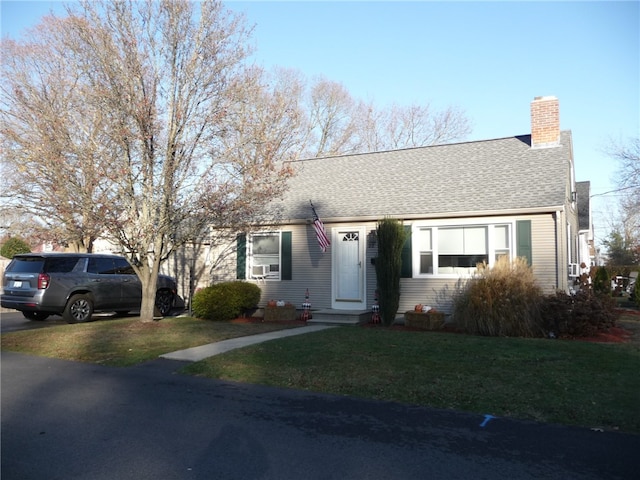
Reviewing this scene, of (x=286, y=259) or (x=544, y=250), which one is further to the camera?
(x=286, y=259)

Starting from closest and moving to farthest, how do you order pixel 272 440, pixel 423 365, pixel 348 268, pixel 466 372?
pixel 272 440
pixel 466 372
pixel 423 365
pixel 348 268

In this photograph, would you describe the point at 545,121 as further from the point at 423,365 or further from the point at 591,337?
the point at 423,365

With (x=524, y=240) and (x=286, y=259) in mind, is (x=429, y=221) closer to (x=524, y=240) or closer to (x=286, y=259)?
(x=524, y=240)

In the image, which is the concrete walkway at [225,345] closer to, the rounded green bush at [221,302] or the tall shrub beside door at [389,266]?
the tall shrub beside door at [389,266]

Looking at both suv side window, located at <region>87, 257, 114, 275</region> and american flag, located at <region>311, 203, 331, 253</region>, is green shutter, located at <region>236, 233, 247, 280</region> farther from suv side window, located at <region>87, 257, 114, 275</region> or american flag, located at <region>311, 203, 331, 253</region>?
suv side window, located at <region>87, 257, 114, 275</region>

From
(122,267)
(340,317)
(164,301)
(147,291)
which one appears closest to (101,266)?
(122,267)

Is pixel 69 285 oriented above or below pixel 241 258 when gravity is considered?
below

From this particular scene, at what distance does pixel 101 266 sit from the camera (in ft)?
48.0

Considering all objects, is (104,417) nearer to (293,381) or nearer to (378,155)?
(293,381)

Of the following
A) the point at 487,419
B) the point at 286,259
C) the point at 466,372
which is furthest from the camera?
the point at 286,259

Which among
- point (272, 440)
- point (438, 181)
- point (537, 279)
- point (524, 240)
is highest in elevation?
point (438, 181)

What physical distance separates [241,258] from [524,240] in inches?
323

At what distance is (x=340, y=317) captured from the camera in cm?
1360

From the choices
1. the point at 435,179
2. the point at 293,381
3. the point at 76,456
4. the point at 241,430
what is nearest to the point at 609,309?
the point at 435,179
